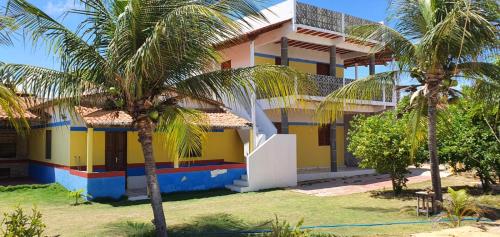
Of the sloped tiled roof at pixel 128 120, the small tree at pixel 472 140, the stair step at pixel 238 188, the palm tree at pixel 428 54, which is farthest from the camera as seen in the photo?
the stair step at pixel 238 188

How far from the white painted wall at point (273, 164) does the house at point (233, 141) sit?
3 cm

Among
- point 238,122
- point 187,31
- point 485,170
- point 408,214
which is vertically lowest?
point 408,214

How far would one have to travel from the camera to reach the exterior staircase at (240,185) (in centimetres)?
1459

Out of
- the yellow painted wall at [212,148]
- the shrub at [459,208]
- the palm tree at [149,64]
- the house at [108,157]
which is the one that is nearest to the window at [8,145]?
the house at [108,157]

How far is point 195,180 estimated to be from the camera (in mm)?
14617

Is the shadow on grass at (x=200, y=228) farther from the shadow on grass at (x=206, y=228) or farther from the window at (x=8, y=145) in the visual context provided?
the window at (x=8, y=145)

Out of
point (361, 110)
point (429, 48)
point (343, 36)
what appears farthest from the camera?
point (361, 110)

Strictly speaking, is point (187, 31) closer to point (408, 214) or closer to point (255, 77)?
point (255, 77)

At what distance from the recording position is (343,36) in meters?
17.6

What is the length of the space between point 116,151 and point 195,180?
3.26m

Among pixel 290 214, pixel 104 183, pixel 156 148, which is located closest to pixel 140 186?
pixel 156 148

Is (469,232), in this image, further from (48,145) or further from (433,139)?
(48,145)

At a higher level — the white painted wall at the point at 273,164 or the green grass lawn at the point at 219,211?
the white painted wall at the point at 273,164

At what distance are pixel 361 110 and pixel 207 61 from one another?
1333cm
